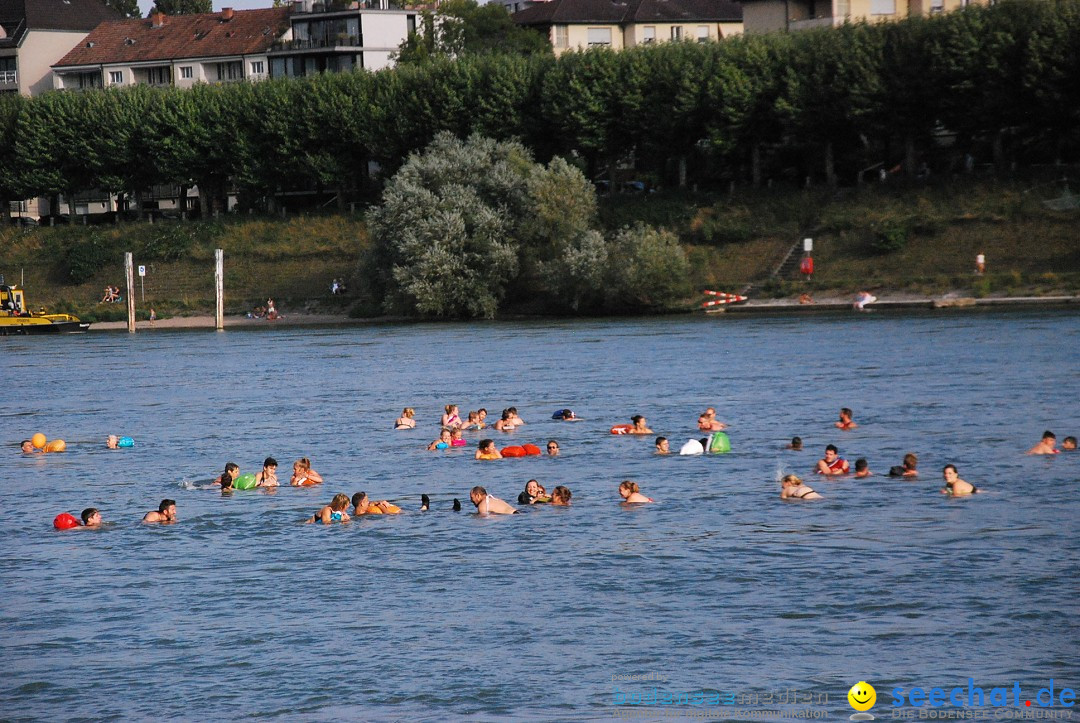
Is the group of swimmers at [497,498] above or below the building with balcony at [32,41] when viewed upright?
below

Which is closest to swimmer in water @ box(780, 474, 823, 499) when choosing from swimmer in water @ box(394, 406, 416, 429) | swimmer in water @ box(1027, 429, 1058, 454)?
swimmer in water @ box(1027, 429, 1058, 454)

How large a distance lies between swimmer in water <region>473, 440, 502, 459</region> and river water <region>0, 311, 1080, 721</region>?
63 cm

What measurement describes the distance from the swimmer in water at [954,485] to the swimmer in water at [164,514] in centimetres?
1561

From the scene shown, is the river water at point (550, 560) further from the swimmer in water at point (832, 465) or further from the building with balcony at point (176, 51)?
the building with balcony at point (176, 51)

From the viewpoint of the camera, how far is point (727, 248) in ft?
271

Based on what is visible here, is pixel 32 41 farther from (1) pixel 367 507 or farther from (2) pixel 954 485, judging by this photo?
(2) pixel 954 485

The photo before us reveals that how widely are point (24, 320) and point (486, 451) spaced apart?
5777cm

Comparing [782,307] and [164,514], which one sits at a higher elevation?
[782,307]

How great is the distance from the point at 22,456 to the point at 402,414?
10882 millimetres

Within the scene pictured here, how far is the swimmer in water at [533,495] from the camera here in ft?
96.2

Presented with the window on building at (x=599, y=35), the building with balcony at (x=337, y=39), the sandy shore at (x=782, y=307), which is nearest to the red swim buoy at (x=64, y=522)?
the sandy shore at (x=782, y=307)

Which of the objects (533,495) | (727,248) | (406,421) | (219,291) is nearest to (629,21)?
(727,248)

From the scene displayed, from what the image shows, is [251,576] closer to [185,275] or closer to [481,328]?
[481,328]

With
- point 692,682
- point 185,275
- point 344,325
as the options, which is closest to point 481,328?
point 344,325
